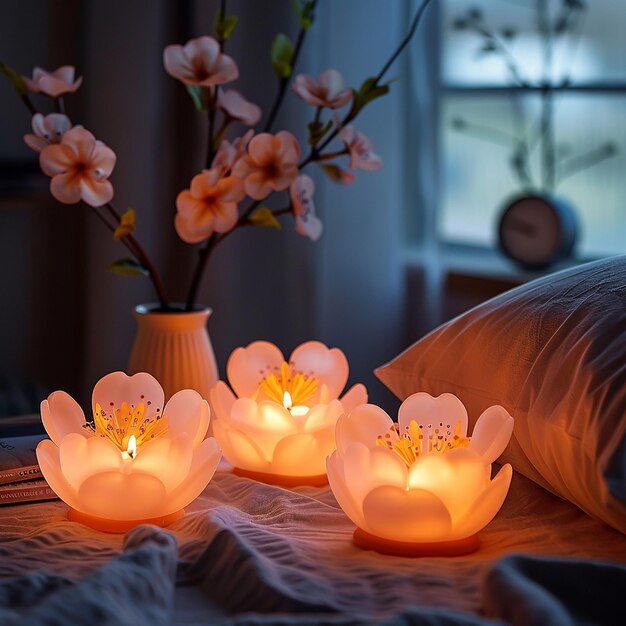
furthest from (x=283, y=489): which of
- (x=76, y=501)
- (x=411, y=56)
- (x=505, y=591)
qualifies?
(x=411, y=56)

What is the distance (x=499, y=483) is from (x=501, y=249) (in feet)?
4.20

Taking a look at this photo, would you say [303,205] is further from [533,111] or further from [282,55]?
[533,111]

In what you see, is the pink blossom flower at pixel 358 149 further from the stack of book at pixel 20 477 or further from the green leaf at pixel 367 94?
the stack of book at pixel 20 477

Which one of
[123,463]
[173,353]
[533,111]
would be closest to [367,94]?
[173,353]

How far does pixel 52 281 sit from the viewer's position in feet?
7.38

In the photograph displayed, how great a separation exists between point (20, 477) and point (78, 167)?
40cm

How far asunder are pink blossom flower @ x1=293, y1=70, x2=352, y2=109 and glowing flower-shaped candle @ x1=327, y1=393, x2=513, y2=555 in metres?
0.54

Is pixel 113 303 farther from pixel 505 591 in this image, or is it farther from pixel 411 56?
pixel 505 591

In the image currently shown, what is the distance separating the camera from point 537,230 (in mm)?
2062

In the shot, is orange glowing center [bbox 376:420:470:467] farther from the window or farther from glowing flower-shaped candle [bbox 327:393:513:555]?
the window

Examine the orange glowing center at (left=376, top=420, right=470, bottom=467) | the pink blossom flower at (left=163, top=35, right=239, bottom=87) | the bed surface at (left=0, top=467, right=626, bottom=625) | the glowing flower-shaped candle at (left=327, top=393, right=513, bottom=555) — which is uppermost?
the pink blossom flower at (left=163, top=35, right=239, bottom=87)

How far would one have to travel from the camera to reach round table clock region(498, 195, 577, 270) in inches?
79.4

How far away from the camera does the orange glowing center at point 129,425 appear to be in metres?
1.02

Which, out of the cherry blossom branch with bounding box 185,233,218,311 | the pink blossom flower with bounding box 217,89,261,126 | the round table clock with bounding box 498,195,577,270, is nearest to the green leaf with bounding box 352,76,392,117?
the pink blossom flower with bounding box 217,89,261,126
